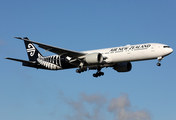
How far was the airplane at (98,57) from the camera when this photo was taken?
48.5 meters

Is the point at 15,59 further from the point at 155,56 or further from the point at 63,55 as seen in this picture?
the point at 155,56

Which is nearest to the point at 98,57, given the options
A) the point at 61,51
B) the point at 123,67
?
the point at 61,51

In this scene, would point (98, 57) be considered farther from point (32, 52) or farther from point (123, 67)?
point (32, 52)

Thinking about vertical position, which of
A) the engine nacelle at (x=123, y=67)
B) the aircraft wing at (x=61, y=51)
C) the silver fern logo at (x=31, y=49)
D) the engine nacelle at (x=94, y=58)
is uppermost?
the silver fern logo at (x=31, y=49)

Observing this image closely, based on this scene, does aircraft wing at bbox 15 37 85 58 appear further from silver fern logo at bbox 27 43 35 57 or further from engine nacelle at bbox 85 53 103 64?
silver fern logo at bbox 27 43 35 57

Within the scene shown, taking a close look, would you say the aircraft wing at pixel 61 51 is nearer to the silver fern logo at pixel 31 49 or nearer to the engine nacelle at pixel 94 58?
the engine nacelle at pixel 94 58

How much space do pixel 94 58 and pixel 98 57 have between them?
833 millimetres

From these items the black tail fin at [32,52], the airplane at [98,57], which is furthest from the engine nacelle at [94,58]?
the black tail fin at [32,52]

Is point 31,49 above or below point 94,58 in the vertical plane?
above

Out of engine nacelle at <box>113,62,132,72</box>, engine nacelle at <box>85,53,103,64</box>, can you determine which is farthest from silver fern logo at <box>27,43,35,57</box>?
engine nacelle at <box>113,62,132,72</box>

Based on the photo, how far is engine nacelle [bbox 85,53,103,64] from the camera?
49.9 meters

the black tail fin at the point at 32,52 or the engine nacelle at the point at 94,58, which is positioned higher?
the black tail fin at the point at 32,52

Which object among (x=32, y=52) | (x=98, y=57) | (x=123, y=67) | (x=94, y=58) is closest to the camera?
(x=94, y=58)

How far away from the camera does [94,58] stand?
50.0m
